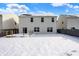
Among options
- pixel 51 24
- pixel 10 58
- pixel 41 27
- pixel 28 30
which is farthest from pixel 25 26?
pixel 10 58

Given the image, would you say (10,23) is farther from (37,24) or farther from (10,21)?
(37,24)

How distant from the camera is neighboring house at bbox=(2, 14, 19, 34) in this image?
36.6 feet

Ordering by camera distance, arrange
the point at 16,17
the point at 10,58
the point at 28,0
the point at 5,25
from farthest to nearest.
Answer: the point at 16,17, the point at 5,25, the point at 10,58, the point at 28,0

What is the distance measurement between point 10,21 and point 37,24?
78.9 inches

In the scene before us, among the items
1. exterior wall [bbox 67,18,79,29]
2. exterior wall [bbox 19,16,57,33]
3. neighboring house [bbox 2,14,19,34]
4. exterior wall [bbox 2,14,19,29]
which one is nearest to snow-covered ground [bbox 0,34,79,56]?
exterior wall [bbox 67,18,79,29]

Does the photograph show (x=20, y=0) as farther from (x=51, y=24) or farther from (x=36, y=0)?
(x=51, y=24)

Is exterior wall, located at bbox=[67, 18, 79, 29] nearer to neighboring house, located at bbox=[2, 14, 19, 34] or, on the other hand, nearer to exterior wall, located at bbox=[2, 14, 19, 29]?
neighboring house, located at bbox=[2, 14, 19, 34]

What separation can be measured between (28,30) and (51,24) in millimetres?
1682

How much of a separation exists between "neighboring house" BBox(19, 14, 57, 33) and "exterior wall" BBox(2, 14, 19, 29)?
28.2 inches

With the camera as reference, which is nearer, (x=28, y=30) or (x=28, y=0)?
(x=28, y=0)

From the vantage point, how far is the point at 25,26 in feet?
38.0

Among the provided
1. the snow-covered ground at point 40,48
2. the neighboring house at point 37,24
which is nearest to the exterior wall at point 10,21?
the neighboring house at point 37,24

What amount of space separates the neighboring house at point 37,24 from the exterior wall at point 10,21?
2.35 feet

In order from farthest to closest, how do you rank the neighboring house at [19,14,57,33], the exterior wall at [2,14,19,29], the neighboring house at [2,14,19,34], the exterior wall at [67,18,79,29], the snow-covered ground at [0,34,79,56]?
1. the neighboring house at [19,14,57,33]
2. the exterior wall at [2,14,19,29]
3. the neighboring house at [2,14,19,34]
4. the exterior wall at [67,18,79,29]
5. the snow-covered ground at [0,34,79,56]
